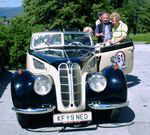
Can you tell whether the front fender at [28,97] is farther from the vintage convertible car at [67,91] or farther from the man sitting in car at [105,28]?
the man sitting in car at [105,28]

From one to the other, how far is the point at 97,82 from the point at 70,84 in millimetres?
509

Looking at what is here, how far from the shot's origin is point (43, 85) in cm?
692

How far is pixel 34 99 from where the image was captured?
685 cm

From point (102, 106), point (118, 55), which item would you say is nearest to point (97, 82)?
point (102, 106)

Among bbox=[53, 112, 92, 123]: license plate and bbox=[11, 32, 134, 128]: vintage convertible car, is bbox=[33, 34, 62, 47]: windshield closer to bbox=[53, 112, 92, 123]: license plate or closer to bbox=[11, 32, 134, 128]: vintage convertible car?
bbox=[11, 32, 134, 128]: vintage convertible car

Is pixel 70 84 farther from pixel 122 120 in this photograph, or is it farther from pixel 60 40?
pixel 60 40

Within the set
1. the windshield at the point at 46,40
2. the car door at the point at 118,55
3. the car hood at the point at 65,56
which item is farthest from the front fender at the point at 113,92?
the car door at the point at 118,55

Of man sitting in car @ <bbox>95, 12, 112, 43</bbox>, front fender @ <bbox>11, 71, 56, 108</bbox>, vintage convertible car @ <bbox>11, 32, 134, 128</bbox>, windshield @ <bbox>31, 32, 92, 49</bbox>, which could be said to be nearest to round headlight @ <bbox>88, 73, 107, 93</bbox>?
vintage convertible car @ <bbox>11, 32, 134, 128</bbox>

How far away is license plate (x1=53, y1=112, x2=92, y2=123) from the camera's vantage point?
22.0 feet

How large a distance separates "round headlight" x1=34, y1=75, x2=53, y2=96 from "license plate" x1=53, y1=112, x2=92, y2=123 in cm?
48

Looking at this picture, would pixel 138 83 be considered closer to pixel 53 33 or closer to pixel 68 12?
pixel 53 33

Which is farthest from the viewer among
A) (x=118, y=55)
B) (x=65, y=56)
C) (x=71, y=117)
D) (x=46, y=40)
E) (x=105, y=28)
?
(x=105, y=28)

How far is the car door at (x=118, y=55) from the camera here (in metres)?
9.41

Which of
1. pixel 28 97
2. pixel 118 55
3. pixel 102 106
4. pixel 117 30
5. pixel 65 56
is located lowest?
pixel 102 106
